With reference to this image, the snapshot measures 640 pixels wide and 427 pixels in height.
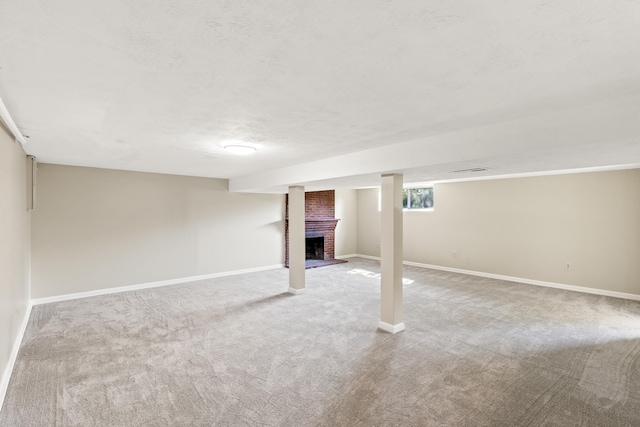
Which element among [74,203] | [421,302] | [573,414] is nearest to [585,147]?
[573,414]

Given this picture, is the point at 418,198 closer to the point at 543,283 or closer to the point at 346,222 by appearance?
the point at 346,222

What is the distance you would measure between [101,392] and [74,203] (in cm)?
384

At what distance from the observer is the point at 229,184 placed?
682 centimetres

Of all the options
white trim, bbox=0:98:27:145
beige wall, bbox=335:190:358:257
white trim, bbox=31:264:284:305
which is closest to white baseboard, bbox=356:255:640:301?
beige wall, bbox=335:190:358:257

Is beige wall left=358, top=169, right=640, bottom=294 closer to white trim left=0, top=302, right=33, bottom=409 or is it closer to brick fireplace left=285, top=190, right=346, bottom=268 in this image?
brick fireplace left=285, top=190, right=346, bottom=268

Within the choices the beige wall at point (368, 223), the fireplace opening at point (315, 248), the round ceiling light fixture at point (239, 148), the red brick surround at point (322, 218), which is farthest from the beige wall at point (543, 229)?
the round ceiling light fixture at point (239, 148)

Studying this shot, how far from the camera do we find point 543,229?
19.5ft

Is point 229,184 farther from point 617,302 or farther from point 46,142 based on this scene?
point 617,302

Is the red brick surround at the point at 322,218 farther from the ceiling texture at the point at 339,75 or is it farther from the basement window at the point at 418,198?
the ceiling texture at the point at 339,75

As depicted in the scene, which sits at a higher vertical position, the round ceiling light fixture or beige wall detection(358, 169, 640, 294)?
the round ceiling light fixture

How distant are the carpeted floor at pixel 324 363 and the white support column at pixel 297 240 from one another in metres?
0.42

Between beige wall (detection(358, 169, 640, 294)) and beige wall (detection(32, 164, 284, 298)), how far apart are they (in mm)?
4421

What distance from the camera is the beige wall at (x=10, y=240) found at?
8.30 feet

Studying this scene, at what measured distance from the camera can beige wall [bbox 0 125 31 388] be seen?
253cm
